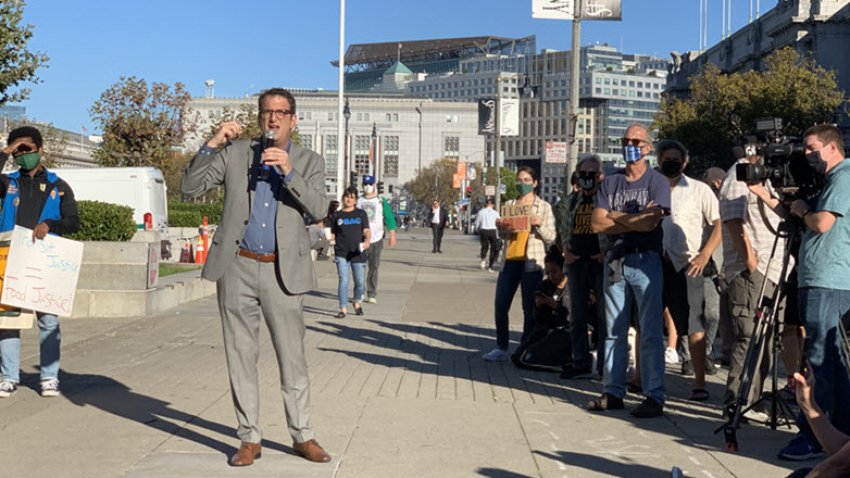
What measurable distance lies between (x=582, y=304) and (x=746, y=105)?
5936 centimetres

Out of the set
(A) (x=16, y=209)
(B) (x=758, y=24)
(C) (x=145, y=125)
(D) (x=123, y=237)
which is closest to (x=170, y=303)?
(D) (x=123, y=237)

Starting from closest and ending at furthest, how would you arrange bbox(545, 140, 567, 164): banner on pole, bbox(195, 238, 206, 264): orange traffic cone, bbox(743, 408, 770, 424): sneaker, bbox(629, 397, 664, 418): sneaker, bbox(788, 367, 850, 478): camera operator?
bbox(788, 367, 850, 478): camera operator < bbox(743, 408, 770, 424): sneaker < bbox(629, 397, 664, 418): sneaker < bbox(545, 140, 567, 164): banner on pole < bbox(195, 238, 206, 264): orange traffic cone

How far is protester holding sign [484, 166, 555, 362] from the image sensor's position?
1128cm

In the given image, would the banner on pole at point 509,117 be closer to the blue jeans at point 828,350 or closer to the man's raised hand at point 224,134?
the blue jeans at point 828,350

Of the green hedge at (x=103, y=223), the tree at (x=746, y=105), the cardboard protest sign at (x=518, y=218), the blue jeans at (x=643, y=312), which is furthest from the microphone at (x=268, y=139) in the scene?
the tree at (x=746, y=105)

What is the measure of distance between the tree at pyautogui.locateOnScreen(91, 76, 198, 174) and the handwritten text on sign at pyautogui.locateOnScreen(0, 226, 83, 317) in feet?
120

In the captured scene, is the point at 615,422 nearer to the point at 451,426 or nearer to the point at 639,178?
the point at 451,426

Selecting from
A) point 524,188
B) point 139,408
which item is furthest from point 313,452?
point 524,188

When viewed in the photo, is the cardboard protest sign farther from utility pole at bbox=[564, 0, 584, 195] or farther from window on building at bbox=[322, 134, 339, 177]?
window on building at bbox=[322, 134, 339, 177]

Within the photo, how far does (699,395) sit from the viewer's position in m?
9.20

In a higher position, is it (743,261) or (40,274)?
(743,261)

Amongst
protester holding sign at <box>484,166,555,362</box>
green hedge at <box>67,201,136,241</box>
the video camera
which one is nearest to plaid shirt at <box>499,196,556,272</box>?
protester holding sign at <box>484,166,555,362</box>

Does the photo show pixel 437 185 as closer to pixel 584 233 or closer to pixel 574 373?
pixel 574 373

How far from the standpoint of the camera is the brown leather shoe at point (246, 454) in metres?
6.23
